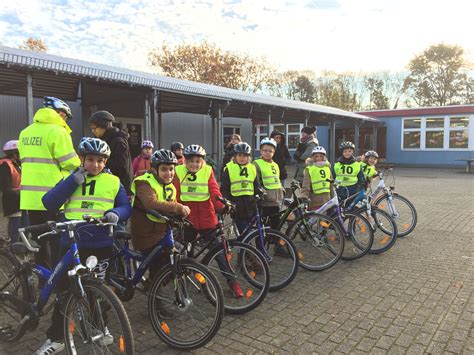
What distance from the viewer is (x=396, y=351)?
2971 millimetres

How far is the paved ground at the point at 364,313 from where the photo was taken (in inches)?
121

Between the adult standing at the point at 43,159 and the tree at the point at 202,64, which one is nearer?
the adult standing at the point at 43,159

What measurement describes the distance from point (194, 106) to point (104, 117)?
35.6ft

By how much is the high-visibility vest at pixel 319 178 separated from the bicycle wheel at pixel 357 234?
1.60ft

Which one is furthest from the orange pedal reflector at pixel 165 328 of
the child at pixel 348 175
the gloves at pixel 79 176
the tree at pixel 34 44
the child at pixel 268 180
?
the tree at pixel 34 44

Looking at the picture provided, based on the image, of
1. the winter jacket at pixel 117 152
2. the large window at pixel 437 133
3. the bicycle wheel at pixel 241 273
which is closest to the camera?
the bicycle wheel at pixel 241 273

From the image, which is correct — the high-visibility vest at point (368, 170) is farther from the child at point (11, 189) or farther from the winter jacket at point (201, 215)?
the child at point (11, 189)

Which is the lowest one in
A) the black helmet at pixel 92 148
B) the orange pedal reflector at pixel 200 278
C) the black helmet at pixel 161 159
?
the orange pedal reflector at pixel 200 278

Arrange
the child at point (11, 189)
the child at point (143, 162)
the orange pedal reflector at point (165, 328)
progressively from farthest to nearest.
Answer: the child at point (143, 162) < the child at point (11, 189) < the orange pedal reflector at point (165, 328)

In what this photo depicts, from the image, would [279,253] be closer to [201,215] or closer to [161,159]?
[201,215]

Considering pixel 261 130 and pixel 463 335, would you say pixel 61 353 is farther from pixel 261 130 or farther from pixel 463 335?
pixel 261 130

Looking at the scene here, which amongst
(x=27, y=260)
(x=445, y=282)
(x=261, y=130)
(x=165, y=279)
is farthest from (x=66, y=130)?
(x=261, y=130)

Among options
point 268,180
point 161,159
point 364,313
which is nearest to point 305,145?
point 268,180

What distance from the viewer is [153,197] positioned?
3277 millimetres
